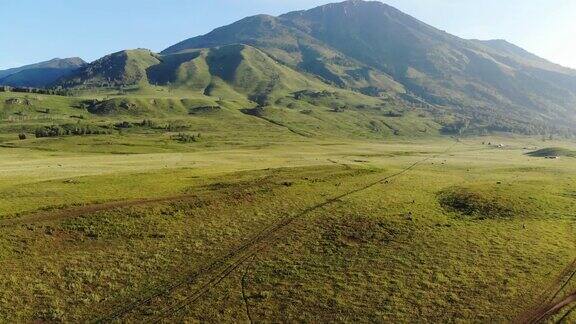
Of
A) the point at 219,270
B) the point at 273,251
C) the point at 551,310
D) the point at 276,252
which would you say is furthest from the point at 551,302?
the point at 219,270

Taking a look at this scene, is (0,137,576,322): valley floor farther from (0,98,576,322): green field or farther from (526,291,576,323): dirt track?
(526,291,576,323): dirt track

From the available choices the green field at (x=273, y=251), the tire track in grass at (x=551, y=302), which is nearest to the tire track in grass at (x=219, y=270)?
the green field at (x=273, y=251)

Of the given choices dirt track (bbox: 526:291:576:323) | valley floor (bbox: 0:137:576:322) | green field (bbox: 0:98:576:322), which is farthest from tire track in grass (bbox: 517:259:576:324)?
green field (bbox: 0:98:576:322)

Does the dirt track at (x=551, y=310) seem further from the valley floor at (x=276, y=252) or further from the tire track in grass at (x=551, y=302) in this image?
the valley floor at (x=276, y=252)

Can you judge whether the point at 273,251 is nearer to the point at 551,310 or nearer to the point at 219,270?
the point at 219,270

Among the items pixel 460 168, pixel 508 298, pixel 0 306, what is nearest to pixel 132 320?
pixel 0 306

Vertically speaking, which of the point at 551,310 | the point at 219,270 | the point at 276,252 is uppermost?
the point at 276,252

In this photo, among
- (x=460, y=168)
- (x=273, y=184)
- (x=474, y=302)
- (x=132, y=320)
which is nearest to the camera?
(x=132, y=320)

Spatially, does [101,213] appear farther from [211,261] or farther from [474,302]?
[474,302]
